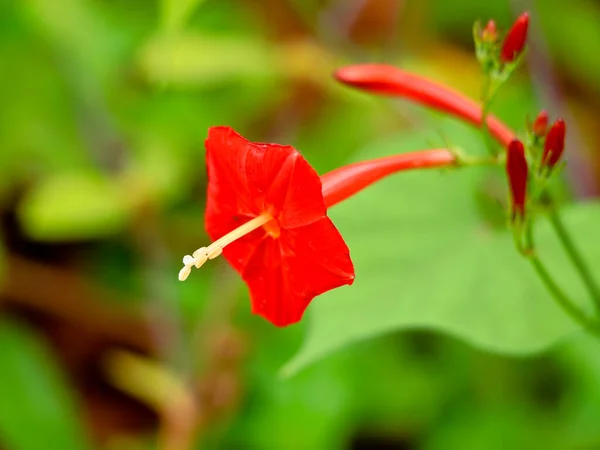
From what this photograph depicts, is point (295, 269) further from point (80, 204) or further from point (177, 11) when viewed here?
point (80, 204)

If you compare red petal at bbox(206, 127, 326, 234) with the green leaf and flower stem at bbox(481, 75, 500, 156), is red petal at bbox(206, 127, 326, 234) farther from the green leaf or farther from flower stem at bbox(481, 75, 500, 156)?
the green leaf

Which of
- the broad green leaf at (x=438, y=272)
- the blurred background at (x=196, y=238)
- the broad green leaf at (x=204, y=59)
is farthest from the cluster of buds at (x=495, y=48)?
the broad green leaf at (x=204, y=59)

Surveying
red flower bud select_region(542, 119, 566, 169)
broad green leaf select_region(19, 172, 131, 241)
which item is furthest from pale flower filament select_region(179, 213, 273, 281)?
broad green leaf select_region(19, 172, 131, 241)

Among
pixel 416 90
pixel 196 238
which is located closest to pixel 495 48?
pixel 416 90

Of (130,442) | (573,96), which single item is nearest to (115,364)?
(130,442)

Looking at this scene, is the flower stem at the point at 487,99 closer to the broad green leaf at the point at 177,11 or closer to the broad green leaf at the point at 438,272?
the broad green leaf at the point at 438,272

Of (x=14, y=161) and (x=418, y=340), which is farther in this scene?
(x=14, y=161)

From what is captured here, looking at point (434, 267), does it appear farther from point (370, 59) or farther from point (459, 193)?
point (370, 59)
